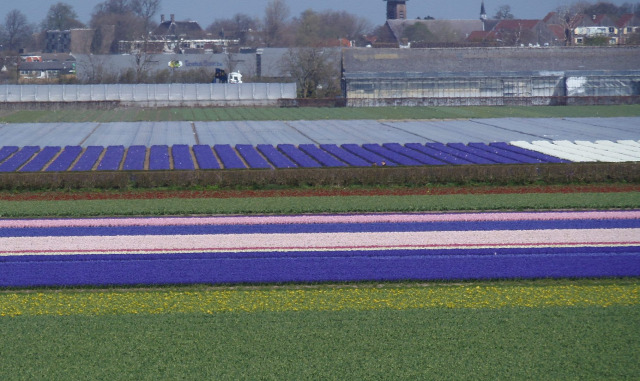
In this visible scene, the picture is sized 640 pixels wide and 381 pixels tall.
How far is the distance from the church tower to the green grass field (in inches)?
6618

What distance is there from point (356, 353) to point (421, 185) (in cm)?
2046

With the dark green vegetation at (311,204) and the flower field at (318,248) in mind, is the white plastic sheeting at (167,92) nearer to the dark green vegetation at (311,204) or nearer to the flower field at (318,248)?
the dark green vegetation at (311,204)

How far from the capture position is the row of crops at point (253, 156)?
39.9m

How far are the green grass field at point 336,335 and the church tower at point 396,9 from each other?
16810cm

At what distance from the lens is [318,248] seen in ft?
78.1

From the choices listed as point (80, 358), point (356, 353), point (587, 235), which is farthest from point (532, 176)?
point (80, 358)

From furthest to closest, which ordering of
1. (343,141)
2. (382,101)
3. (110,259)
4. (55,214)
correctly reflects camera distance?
(382,101) < (343,141) < (55,214) < (110,259)

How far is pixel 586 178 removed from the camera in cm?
3609

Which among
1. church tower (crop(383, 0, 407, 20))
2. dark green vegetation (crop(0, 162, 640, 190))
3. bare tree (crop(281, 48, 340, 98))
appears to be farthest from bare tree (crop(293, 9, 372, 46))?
dark green vegetation (crop(0, 162, 640, 190))

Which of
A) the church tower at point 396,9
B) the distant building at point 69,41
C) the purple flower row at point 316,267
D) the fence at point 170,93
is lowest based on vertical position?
the purple flower row at point 316,267

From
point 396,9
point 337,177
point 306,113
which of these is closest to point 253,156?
point 337,177

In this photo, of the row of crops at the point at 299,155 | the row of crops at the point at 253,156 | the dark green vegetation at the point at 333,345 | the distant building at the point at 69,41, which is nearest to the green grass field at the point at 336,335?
the dark green vegetation at the point at 333,345

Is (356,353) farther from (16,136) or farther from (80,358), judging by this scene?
(16,136)

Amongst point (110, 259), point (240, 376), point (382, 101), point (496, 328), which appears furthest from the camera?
point (382, 101)
